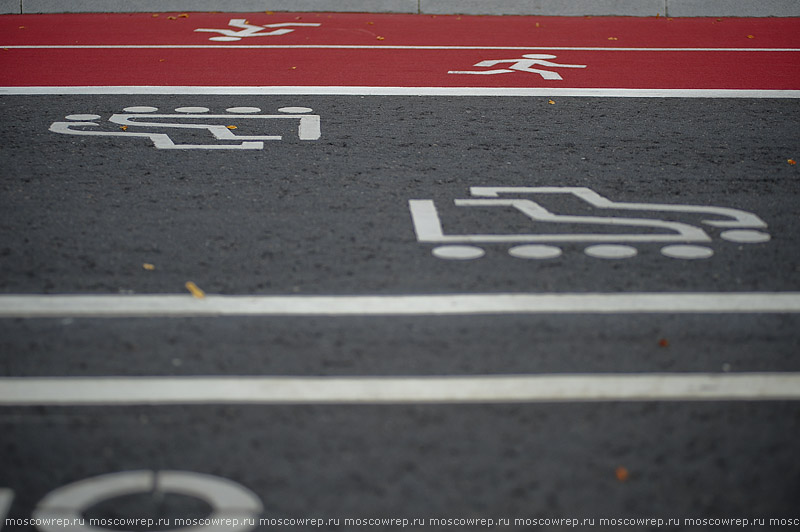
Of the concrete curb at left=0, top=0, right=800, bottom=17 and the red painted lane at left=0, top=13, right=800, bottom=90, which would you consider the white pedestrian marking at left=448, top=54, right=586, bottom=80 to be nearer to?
the red painted lane at left=0, top=13, right=800, bottom=90

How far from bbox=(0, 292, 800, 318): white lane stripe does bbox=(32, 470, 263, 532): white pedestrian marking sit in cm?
104

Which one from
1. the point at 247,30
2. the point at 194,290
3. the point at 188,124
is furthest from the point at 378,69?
the point at 194,290

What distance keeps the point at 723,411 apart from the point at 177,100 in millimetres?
5811

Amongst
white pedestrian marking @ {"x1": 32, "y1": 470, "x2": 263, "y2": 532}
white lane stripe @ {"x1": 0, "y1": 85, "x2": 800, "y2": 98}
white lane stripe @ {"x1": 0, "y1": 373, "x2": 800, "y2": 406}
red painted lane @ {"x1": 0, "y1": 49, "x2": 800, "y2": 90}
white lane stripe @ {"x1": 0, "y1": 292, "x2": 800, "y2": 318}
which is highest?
red painted lane @ {"x1": 0, "y1": 49, "x2": 800, "y2": 90}

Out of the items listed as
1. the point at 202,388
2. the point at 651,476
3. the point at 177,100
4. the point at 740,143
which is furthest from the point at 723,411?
the point at 177,100

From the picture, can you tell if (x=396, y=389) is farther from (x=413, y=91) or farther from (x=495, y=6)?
(x=495, y=6)

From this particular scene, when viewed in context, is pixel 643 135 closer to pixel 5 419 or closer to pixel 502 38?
pixel 5 419

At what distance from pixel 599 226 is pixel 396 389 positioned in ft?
6.38

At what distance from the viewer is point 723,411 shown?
2676 mm

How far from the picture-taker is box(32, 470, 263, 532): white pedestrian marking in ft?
7.11

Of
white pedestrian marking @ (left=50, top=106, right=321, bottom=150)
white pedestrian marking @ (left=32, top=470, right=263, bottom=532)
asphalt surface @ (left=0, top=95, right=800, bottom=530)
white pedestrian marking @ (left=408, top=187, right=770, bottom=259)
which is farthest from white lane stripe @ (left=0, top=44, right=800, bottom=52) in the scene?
white pedestrian marking @ (left=32, top=470, right=263, bottom=532)

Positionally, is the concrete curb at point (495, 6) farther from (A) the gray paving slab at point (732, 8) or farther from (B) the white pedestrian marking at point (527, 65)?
(B) the white pedestrian marking at point (527, 65)

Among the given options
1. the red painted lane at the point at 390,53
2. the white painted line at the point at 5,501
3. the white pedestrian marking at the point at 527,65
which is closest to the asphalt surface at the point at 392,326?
the white painted line at the point at 5,501

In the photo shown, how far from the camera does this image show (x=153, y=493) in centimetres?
227
